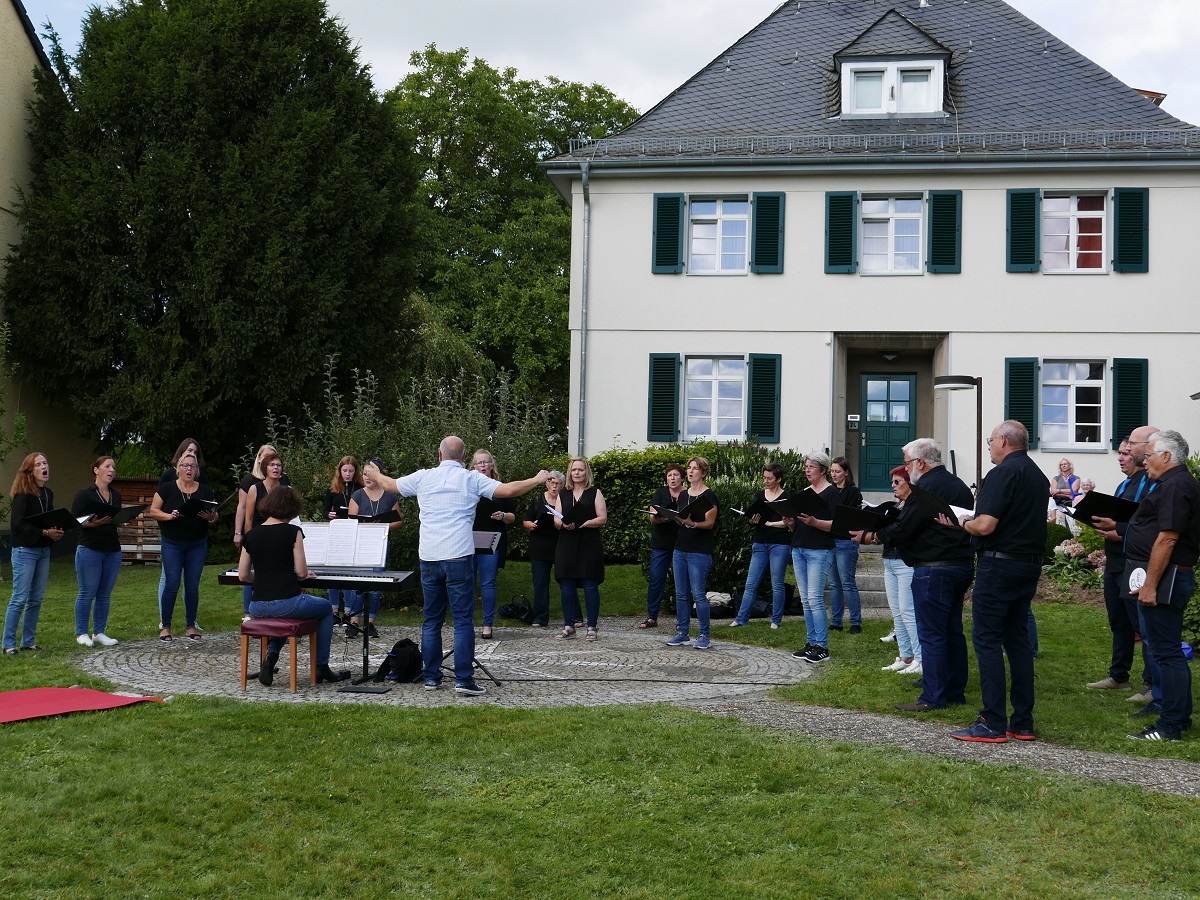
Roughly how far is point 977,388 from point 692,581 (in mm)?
10610

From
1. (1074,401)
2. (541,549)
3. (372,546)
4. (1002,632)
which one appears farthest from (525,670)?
(1074,401)

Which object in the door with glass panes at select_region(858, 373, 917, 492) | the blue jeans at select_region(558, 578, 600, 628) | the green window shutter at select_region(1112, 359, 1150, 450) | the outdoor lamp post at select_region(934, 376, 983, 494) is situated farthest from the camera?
the door with glass panes at select_region(858, 373, 917, 492)

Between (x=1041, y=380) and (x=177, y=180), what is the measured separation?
52.2ft

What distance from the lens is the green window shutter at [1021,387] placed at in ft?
68.2

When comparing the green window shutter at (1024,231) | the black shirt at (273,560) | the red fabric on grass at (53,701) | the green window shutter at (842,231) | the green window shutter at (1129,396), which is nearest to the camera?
the red fabric on grass at (53,701)

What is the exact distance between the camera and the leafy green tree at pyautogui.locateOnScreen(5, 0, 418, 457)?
20906 millimetres

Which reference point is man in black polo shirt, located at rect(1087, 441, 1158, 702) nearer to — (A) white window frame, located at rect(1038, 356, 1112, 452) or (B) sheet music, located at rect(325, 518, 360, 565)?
(B) sheet music, located at rect(325, 518, 360, 565)

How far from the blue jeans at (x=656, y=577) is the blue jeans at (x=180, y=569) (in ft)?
15.4

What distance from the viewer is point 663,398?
70.7 ft

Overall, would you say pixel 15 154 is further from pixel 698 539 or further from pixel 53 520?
pixel 698 539

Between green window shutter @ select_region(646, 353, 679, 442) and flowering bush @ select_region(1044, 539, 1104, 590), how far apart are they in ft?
24.6

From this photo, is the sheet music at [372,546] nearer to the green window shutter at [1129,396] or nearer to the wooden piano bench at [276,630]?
the wooden piano bench at [276,630]

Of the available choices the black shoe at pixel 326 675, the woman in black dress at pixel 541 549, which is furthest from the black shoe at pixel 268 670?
the woman in black dress at pixel 541 549

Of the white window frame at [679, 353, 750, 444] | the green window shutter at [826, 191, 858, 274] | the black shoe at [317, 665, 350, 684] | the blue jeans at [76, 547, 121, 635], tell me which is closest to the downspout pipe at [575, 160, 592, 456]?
the white window frame at [679, 353, 750, 444]
